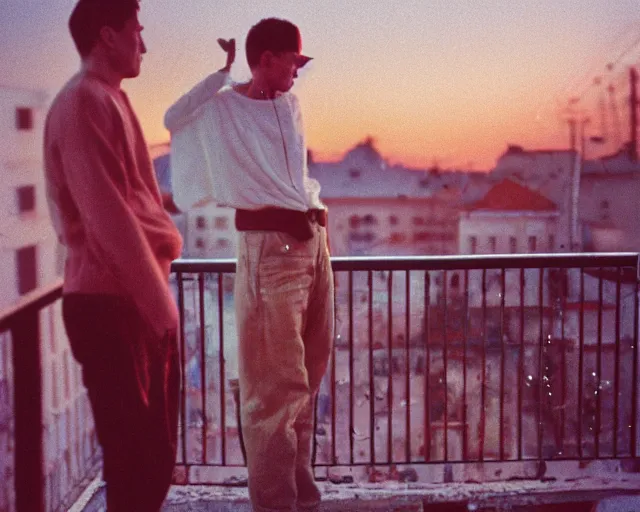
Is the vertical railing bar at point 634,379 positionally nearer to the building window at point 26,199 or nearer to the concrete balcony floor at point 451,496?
the concrete balcony floor at point 451,496

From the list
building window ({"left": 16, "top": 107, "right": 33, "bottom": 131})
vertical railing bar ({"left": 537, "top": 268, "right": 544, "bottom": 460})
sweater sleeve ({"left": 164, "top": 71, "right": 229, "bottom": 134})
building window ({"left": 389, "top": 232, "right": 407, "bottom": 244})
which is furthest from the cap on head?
vertical railing bar ({"left": 537, "top": 268, "right": 544, "bottom": 460})

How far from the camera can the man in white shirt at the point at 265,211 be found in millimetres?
1957

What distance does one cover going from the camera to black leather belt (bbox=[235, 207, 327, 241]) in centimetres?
198

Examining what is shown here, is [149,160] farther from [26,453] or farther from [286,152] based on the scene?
[26,453]

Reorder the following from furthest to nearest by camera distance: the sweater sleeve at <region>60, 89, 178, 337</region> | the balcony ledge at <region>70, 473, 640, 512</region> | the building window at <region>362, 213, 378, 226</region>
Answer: the building window at <region>362, 213, 378, 226</region>
the balcony ledge at <region>70, 473, 640, 512</region>
the sweater sleeve at <region>60, 89, 178, 337</region>

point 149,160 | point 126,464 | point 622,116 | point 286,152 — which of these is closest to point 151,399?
point 126,464

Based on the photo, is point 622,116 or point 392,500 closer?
point 392,500

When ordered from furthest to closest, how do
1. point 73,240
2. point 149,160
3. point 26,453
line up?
point 26,453 < point 149,160 < point 73,240

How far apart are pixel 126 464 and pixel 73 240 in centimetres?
51

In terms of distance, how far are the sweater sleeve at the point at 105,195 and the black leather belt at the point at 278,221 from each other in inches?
22.0

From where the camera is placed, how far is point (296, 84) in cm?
210

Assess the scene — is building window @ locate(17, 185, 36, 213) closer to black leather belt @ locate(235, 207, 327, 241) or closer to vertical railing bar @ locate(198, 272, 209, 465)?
black leather belt @ locate(235, 207, 327, 241)

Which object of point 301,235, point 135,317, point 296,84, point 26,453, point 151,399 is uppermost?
point 296,84

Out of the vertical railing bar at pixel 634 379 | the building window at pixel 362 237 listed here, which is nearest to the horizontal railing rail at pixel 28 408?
the building window at pixel 362 237
